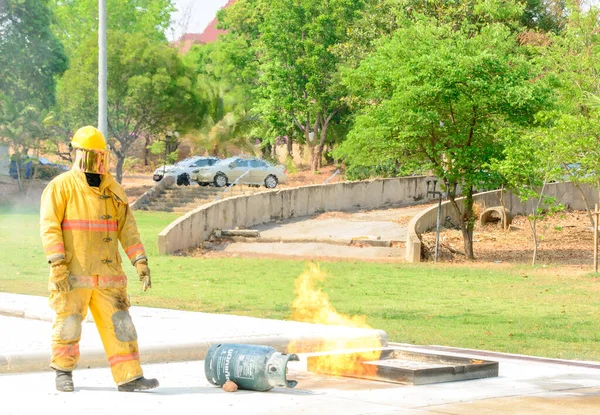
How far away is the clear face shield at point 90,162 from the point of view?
8.26 m

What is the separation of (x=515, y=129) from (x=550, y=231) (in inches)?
371

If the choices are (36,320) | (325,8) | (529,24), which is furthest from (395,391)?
(325,8)

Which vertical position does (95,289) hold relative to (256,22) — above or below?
below

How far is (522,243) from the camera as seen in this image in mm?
33469

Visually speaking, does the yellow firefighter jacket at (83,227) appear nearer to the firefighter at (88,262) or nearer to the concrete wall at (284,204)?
the firefighter at (88,262)

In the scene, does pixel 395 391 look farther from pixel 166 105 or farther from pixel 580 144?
pixel 166 105

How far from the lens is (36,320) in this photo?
12547mm

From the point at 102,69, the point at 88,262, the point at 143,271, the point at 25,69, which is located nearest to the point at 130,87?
the point at 25,69

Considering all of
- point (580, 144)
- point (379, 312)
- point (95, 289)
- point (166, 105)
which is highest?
point (166, 105)

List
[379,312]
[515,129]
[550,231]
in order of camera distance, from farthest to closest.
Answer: [550,231] < [515,129] < [379,312]

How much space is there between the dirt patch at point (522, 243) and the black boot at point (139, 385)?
20811 mm

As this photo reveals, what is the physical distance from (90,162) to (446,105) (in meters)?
21.0

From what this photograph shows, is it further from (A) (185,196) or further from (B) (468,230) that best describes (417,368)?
(A) (185,196)

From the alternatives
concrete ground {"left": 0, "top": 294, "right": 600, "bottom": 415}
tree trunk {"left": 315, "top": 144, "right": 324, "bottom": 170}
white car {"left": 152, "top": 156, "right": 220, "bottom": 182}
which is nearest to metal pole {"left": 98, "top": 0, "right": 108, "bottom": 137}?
concrete ground {"left": 0, "top": 294, "right": 600, "bottom": 415}
